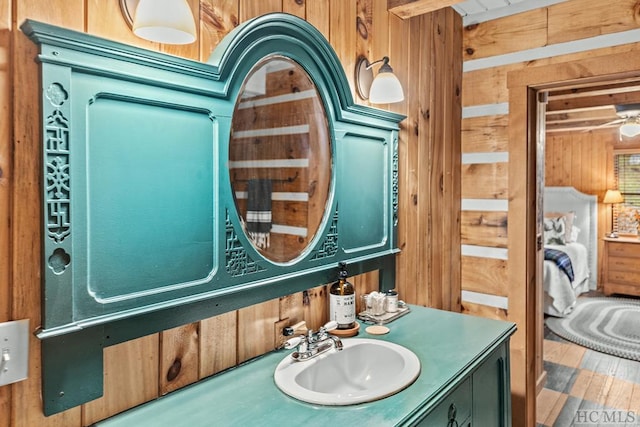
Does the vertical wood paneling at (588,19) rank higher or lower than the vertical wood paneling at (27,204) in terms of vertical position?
higher

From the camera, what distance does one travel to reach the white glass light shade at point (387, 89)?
171cm

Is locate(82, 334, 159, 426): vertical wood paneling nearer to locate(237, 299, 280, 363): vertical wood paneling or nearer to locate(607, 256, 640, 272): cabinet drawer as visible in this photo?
locate(237, 299, 280, 363): vertical wood paneling

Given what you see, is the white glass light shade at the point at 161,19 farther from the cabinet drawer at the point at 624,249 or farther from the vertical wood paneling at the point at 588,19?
the cabinet drawer at the point at 624,249

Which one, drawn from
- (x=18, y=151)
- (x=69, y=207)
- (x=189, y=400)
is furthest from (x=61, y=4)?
(x=189, y=400)

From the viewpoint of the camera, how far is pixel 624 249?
544cm

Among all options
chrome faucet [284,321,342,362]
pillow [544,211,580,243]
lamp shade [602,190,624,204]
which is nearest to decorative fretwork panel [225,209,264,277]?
chrome faucet [284,321,342,362]

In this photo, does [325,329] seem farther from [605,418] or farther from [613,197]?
[613,197]

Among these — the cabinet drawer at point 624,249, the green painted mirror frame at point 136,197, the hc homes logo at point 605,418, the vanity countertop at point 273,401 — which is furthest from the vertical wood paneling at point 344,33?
the cabinet drawer at point 624,249

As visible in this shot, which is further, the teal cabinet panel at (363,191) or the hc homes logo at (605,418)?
the hc homes logo at (605,418)

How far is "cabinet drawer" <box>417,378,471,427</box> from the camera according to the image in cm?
121

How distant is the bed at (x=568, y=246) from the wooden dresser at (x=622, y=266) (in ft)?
0.81

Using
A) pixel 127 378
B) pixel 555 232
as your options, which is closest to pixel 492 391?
pixel 127 378

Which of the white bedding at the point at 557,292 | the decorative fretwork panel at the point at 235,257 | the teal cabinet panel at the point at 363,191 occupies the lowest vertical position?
the white bedding at the point at 557,292

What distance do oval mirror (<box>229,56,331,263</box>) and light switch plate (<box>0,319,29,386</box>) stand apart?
59cm
